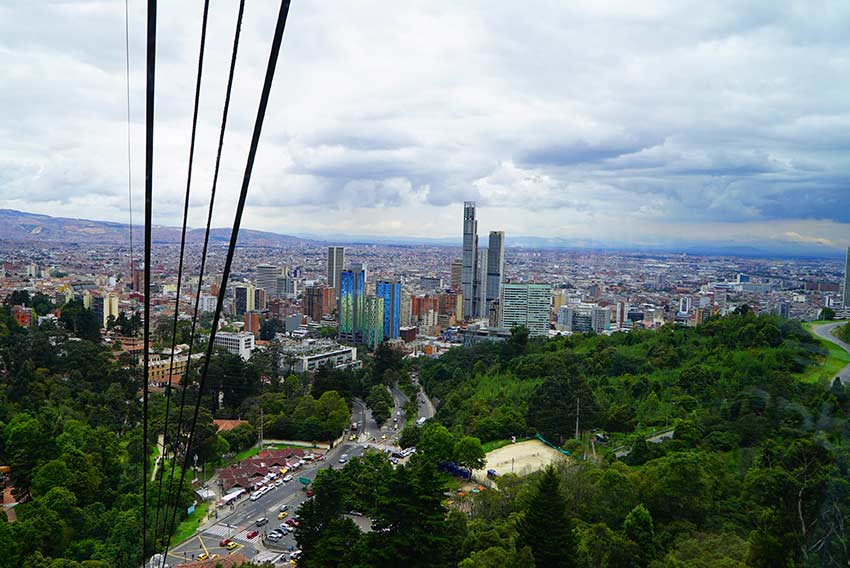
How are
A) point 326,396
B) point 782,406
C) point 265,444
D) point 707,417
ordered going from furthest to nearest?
point 326,396 → point 265,444 → point 707,417 → point 782,406

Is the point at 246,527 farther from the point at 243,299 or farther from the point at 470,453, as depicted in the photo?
the point at 243,299

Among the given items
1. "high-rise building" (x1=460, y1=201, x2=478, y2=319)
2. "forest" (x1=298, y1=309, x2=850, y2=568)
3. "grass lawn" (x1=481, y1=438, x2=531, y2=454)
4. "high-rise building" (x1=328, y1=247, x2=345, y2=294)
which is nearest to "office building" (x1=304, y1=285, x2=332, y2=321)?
"high-rise building" (x1=328, y1=247, x2=345, y2=294)

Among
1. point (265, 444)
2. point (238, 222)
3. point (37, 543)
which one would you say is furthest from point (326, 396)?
point (238, 222)

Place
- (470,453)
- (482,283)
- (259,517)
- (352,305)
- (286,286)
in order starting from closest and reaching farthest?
1. (259,517)
2. (470,453)
3. (352,305)
4. (482,283)
5. (286,286)

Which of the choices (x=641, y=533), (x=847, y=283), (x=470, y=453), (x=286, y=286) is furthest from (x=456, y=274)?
(x=641, y=533)

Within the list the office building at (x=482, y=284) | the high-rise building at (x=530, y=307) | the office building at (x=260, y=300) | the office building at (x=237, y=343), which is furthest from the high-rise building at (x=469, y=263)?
the office building at (x=237, y=343)

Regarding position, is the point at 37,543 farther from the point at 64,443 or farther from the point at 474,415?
the point at 474,415

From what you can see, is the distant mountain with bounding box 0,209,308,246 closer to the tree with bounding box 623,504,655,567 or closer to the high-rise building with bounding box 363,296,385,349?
the high-rise building with bounding box 363,296,385,349
